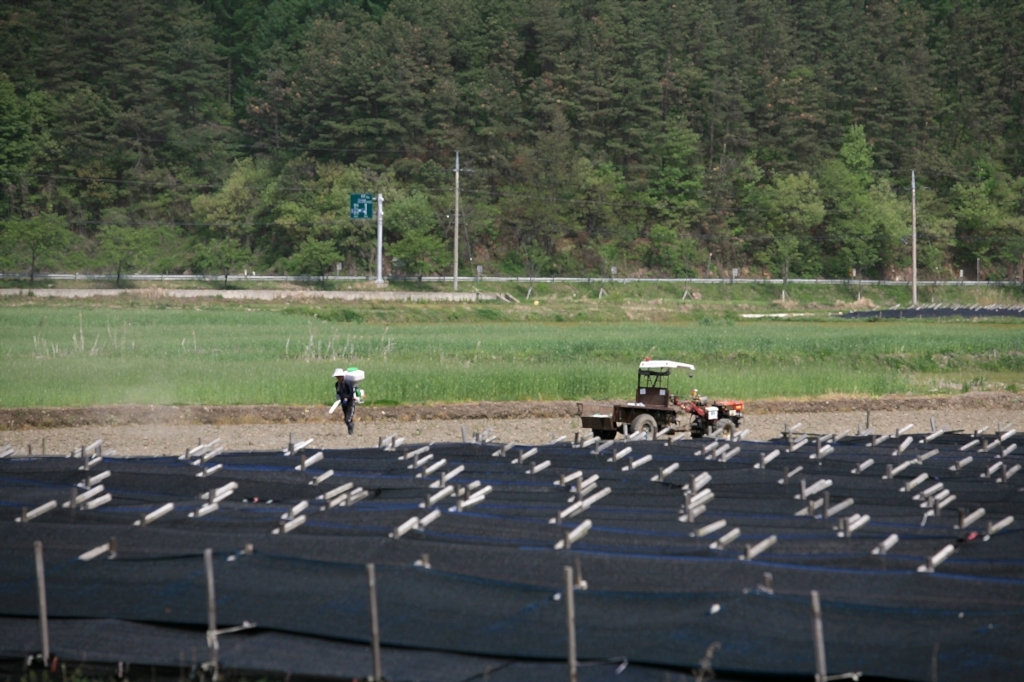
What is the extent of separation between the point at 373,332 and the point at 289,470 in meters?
27.7

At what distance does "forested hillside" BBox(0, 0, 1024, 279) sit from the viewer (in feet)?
244

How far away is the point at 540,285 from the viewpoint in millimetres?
69250

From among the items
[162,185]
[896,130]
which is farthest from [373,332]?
[896,130]

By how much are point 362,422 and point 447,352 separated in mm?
10415

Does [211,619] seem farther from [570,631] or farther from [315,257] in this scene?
[315,257]

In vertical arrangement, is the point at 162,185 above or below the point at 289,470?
above

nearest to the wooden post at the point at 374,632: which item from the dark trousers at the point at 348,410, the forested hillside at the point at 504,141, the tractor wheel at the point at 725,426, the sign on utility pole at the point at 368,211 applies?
the tractor wheel at the point at 725,426

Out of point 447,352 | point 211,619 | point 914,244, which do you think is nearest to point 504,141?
point 914,244

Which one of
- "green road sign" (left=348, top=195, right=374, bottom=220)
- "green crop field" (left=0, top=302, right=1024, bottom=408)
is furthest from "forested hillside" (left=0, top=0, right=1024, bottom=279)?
"green crop field" (left=0, top=302, right=1024, bottom=408)

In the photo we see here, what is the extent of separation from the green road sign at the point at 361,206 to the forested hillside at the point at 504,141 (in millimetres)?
3955

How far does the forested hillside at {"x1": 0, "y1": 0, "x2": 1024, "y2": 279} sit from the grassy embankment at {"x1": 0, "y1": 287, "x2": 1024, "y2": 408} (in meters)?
21.9

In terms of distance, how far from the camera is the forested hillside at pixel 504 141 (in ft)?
244

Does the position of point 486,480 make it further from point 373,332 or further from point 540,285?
point 540,285

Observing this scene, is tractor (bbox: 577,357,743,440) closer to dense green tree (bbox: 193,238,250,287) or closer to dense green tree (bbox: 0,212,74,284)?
dense green tree (bbox: 0,212,74,284)
